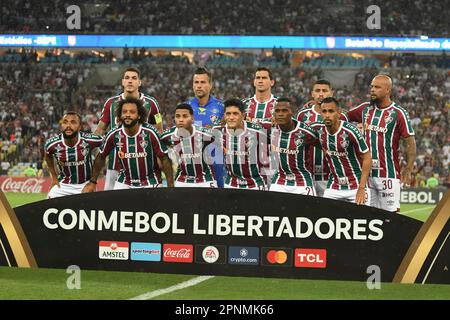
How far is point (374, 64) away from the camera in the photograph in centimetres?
3753

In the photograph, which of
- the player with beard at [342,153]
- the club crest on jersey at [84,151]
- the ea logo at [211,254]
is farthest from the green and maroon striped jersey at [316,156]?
the club crest on jersey at [84,151]

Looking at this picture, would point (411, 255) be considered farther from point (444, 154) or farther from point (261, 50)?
point (261, 50)

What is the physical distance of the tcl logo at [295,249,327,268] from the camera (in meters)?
7.54

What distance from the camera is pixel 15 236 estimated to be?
25.7 feet

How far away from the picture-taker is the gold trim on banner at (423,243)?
7.16 meters

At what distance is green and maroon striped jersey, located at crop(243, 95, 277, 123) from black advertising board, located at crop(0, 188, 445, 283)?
7.25 ft

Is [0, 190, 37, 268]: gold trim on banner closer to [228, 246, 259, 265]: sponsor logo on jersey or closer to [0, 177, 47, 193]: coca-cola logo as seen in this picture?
[228, 246, 259, 265]: sponsor logo on jersey

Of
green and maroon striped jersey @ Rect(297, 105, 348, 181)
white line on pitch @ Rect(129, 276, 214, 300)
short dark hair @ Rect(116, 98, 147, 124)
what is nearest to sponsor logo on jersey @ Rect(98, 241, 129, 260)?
white line on pitch @ Rect(129, 276, 214, 300)

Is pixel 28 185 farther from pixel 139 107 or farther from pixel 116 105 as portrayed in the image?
pixel 139 107

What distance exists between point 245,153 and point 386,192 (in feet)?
5.39

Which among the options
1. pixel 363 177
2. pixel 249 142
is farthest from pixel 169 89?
pixel 363 177

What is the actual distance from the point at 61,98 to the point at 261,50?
9440 millimetres

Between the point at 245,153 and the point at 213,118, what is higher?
the point at 213,118

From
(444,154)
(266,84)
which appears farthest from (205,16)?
(266,84)
